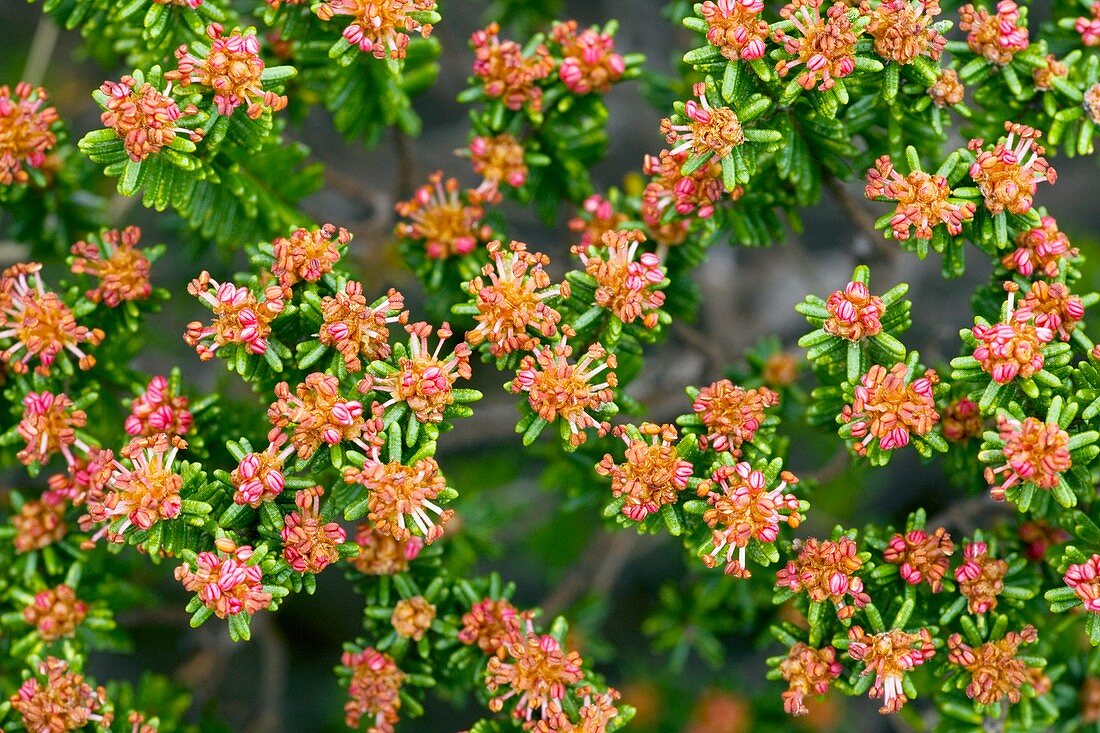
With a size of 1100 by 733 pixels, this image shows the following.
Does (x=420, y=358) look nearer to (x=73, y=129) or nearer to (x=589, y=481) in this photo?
(x=589, y=481)

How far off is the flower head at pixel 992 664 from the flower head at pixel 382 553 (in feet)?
4.35

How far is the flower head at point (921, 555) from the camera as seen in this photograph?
95.1 inches

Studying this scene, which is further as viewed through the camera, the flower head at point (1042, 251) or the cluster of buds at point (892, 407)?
the flower head at point (1042, 251)

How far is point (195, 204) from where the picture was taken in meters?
2.60

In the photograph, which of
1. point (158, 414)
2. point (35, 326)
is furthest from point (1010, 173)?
point (35, 326)

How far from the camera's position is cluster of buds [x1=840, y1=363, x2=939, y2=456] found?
7.29 feet

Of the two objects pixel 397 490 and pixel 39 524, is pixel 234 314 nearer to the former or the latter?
pixel 397 490

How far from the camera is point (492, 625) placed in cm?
263

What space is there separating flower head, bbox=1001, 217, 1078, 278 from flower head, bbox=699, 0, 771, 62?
2.54ft

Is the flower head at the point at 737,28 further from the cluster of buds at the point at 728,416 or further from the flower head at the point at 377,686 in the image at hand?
the flower head at the point at 377,686

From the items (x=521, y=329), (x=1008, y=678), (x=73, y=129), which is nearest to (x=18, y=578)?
(x=521, y=329)

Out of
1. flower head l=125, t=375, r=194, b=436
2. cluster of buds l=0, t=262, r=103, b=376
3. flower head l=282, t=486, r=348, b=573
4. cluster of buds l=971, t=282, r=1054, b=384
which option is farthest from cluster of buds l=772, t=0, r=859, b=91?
cluster of buds l=0, t=262, r=103, b=376

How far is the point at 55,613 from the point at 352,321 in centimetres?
124

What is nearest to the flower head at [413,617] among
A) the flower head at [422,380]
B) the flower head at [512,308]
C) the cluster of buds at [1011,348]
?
the flower head at [422,380]
